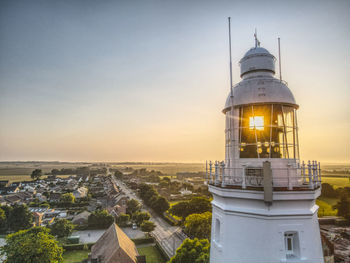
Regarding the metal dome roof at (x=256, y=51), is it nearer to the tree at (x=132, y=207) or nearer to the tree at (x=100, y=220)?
the tree at (x=100, y=220)

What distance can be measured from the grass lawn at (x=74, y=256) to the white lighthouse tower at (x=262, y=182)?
3013cm

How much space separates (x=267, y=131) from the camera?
6078 millimetres

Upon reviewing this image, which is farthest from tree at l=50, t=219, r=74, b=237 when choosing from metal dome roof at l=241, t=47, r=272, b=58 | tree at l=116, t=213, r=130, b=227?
metal dome roof at l=241, t=47, r=272, b=58

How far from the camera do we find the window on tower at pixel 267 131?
5988mm

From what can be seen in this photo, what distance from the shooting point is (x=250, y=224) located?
5.34m

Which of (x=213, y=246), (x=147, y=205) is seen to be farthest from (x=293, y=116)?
(x=147, y=205)

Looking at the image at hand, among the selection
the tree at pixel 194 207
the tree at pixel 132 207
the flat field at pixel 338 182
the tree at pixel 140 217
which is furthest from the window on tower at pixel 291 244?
the flat field at pixel 338 182

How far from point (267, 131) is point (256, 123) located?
36 cm

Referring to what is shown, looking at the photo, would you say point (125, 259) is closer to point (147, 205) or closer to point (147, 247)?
point (147, 247)

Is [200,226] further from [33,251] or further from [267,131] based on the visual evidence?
[267,131]

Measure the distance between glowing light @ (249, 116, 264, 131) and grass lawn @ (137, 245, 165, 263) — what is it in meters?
27.5

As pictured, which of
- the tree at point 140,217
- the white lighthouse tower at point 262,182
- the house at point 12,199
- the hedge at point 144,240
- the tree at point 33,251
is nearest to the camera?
the white lighthouse tower at point 262,182

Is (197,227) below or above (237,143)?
below

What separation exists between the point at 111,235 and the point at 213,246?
72.0 ft
